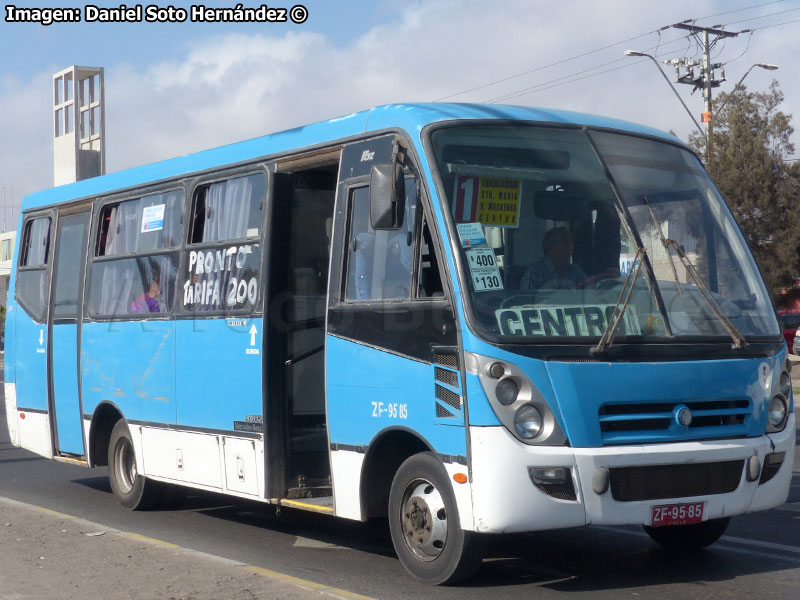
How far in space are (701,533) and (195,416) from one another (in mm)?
4009

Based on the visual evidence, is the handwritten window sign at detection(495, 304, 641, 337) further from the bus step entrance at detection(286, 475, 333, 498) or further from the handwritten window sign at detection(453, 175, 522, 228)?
the bus step entrance at detection(286, 475, 333, 498)

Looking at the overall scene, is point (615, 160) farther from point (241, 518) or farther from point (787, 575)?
point (241, 518)

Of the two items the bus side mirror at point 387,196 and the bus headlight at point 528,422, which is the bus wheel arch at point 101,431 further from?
the bus headlight at point 528,422

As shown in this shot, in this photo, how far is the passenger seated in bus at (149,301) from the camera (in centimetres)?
994

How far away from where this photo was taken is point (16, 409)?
12.2 m

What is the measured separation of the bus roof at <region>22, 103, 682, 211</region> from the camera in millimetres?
7051

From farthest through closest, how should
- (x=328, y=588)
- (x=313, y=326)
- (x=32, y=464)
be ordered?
(x=32, y=464) → (x=313, y=326) → (x=328, y=588)

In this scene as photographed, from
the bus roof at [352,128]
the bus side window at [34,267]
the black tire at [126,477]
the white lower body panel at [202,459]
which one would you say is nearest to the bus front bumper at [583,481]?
the bus roof at [352,128]

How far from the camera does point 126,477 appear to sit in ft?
34.6

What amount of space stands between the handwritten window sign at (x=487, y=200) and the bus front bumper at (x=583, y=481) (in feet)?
4.15

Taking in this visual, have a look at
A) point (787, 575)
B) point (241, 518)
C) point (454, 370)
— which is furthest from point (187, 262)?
point (787, 575)

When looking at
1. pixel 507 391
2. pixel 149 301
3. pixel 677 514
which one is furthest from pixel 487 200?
pixel 149 301

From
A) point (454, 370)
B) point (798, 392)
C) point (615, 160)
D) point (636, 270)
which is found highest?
point (615, 160)

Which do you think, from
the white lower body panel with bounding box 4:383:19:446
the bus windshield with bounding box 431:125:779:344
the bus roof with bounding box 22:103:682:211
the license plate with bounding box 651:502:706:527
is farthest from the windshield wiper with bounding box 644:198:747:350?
the white lower body panel with bounding box 4:383:19:446
